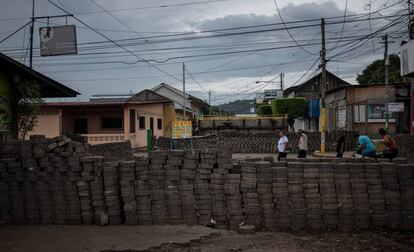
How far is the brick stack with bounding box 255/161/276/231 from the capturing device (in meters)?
8.92

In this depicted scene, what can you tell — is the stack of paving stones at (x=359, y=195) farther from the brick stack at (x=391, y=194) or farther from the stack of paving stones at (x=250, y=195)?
the stack of paving stones at (x=250, y=195)

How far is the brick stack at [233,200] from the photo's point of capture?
29.5 feet

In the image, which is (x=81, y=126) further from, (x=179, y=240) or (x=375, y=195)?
(x=375, y=195)

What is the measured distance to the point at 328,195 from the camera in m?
8.98

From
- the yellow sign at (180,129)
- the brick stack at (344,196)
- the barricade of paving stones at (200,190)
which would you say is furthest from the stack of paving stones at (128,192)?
the yellow sign at (180,129)

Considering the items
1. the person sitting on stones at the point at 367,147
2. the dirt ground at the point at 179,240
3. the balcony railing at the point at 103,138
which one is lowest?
the dirt ground at the point at 179,240

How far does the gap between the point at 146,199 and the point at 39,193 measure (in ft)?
7.87

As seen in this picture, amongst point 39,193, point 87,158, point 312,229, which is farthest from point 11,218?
point 312,229

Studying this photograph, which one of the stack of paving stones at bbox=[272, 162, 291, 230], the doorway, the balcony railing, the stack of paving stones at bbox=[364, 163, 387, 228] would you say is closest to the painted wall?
the balcony railing

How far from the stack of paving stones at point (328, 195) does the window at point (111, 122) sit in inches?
927

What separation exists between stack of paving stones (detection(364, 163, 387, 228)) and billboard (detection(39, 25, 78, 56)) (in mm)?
9954

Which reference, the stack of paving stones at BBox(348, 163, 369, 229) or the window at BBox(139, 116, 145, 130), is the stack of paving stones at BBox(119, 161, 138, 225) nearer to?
the stack of paving stones at BBox(348, 163, 369, 229)

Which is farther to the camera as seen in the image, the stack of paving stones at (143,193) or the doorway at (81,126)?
the doorway at (81,126)

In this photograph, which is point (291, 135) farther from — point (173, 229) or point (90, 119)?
point (173, 229)
